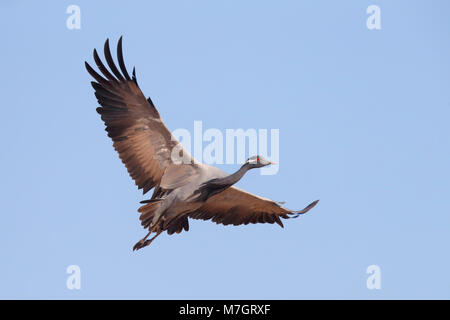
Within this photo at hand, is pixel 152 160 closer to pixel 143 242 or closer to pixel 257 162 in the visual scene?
pixel 143 242

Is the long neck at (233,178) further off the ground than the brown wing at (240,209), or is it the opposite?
the long neck at (233,178)

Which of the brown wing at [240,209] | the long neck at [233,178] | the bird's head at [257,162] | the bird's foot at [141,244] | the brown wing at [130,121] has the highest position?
the brown wing at [130,121]

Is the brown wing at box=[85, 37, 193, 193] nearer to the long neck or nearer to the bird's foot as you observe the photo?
the long neck

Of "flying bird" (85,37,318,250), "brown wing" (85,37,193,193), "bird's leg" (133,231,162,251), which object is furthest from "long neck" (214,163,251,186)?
"bird's leg" (133,231,162,251)

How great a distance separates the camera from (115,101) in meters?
18.5

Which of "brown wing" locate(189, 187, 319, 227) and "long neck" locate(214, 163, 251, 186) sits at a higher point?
"long neck" locate(214, 163, 251, 186)

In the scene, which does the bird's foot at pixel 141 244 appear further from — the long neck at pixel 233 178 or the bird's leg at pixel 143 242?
the long neck at pixel 233 178

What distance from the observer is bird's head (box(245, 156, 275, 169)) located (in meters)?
18.0

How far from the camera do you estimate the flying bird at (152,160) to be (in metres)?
18.1

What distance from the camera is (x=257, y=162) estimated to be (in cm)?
1805

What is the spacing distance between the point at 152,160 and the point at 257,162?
87.4 inches

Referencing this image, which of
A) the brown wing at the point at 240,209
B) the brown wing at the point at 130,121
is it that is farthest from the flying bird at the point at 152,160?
the brown wing at the point at 240,209

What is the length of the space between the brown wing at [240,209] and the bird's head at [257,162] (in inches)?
57.7

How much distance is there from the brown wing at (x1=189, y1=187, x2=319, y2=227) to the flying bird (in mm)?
924
